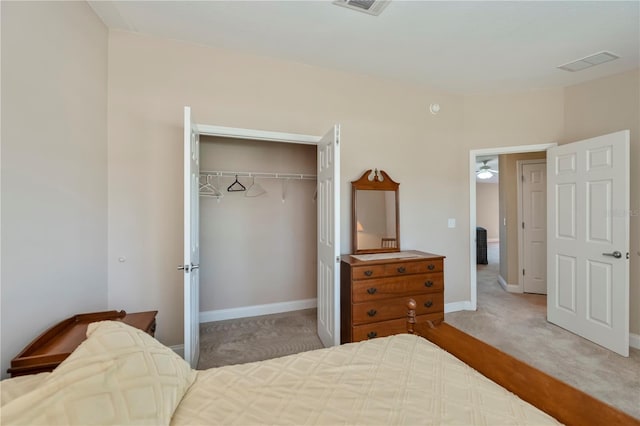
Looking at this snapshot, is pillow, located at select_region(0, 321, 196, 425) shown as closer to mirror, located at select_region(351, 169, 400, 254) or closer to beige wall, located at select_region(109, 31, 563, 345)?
beige wall, located at select_region(109, 31, 563, 345)

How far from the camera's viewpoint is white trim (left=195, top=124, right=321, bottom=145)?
8.36 ft

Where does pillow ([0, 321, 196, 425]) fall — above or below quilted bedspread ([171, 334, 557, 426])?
above

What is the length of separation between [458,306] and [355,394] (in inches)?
122

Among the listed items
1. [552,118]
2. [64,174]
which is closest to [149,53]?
[64,174]

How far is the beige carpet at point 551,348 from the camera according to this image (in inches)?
83.1

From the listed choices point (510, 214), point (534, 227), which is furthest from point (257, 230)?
point (534, 227)

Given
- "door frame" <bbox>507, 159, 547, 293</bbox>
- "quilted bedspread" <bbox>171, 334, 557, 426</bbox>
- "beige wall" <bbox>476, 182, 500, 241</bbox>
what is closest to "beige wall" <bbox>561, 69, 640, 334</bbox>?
"door frame" <bbox>507, 159, 547, 293</bbox>

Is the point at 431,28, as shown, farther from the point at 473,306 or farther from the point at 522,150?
the point at 473,306

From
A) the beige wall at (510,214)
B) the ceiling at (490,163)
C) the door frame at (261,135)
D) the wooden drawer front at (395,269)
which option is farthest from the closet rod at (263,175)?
the ceiling at (490,163)

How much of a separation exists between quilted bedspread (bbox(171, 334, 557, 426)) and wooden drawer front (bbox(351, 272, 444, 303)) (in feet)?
3.76

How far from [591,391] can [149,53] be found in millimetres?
4440

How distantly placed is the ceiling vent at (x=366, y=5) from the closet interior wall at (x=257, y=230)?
1864mm

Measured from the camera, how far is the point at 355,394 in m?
1.06

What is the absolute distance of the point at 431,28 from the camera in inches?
89.3
